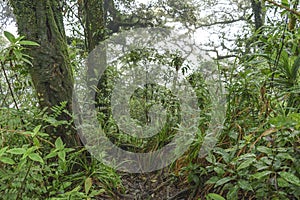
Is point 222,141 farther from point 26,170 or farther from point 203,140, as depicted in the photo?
point 26,170

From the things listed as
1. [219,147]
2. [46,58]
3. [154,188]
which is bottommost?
[154,188]

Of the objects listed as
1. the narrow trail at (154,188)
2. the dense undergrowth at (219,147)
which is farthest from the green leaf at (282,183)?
the narrow trail at (154,188)

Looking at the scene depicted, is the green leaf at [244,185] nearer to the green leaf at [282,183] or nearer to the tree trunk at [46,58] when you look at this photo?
the green leaf at [282,183]

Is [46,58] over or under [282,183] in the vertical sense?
over

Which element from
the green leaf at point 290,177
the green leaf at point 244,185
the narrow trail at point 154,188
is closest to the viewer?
the green leaf at point 290,177

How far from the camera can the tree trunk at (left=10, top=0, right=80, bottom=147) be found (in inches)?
54.7

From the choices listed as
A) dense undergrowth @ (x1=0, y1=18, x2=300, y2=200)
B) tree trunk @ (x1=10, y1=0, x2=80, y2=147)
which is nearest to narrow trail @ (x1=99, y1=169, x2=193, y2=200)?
dense undergrowth @ (x1=0, y1=18, x2=300, y2=200)

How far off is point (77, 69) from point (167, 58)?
0.76 meters

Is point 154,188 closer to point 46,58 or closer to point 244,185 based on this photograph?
point 244,185

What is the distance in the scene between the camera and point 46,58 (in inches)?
54.9

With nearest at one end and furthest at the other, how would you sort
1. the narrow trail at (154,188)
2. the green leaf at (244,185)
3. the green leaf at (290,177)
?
the green leaf at (290,177), the green leaf at (244,185), the narrow trail at (154,188)

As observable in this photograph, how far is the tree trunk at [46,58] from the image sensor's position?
4.56ft

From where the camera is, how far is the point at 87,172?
1380 millimetres

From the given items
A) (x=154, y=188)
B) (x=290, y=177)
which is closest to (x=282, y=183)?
Answer: (x=290, y=177)
